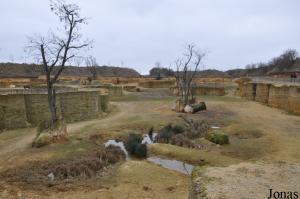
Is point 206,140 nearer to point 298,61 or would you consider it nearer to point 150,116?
point 150,116

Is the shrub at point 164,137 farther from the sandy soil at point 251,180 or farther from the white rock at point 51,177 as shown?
the sandy soil at point 251,180

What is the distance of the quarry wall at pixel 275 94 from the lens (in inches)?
1342

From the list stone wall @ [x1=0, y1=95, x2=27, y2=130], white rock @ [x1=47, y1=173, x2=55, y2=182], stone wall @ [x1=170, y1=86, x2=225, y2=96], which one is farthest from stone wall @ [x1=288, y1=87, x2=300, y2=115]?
white rock @ [x1=47, y1=173, x2=55, y2=182]

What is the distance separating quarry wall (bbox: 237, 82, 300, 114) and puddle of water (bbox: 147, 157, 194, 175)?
2056cm

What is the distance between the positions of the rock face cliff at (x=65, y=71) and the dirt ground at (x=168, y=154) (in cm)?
3566

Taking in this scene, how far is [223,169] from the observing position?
431 inches

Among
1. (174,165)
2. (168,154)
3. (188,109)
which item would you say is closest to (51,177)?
(174,165)

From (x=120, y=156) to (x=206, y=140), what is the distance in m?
6.24

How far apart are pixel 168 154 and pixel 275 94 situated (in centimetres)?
2471

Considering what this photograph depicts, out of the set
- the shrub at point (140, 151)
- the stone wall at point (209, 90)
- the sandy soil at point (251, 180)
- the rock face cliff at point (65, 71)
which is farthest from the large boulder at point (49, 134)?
the rock face cliff at point (65, 71)

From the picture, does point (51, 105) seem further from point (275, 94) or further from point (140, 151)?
point (275, 94)

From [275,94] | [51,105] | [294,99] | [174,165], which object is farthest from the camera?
[275,94]

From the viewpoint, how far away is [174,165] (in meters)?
17.0

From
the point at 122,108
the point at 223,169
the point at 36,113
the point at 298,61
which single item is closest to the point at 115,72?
the point at 298,61
